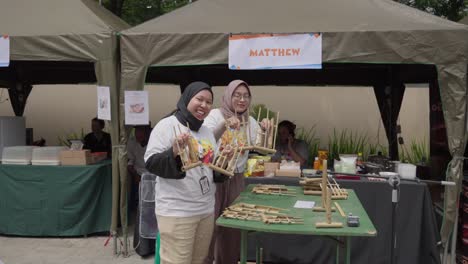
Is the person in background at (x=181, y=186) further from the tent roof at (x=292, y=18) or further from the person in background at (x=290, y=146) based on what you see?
the person in background at (x=290, y=146)

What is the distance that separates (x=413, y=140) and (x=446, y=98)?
607cm

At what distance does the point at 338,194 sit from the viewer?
3029 mm

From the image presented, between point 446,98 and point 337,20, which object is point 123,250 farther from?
point 446,98

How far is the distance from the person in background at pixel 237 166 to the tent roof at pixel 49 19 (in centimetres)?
184

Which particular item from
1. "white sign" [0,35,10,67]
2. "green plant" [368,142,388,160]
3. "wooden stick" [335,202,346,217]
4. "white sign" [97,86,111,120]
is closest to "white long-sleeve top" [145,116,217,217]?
"wooden stick" [335,202,346,217]

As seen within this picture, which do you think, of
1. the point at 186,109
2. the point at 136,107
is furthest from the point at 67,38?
the point at 186,109

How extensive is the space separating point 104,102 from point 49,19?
1.17 metres

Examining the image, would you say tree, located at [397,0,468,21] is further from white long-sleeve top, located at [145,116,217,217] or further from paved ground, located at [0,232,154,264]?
white long-sleeve top, located at [145,116,217,217]

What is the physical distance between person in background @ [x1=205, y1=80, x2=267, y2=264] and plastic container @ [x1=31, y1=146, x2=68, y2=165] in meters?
2.52

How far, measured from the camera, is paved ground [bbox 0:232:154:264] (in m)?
4.25

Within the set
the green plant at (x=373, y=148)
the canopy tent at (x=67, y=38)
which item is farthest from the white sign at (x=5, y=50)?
the green plant at (x=373, y=148)

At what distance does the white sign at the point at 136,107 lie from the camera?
4207mm

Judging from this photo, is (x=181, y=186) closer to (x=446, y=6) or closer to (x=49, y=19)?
(x=49, y=19)

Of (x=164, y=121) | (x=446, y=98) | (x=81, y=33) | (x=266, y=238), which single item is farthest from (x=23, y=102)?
(x=446, y=98)
